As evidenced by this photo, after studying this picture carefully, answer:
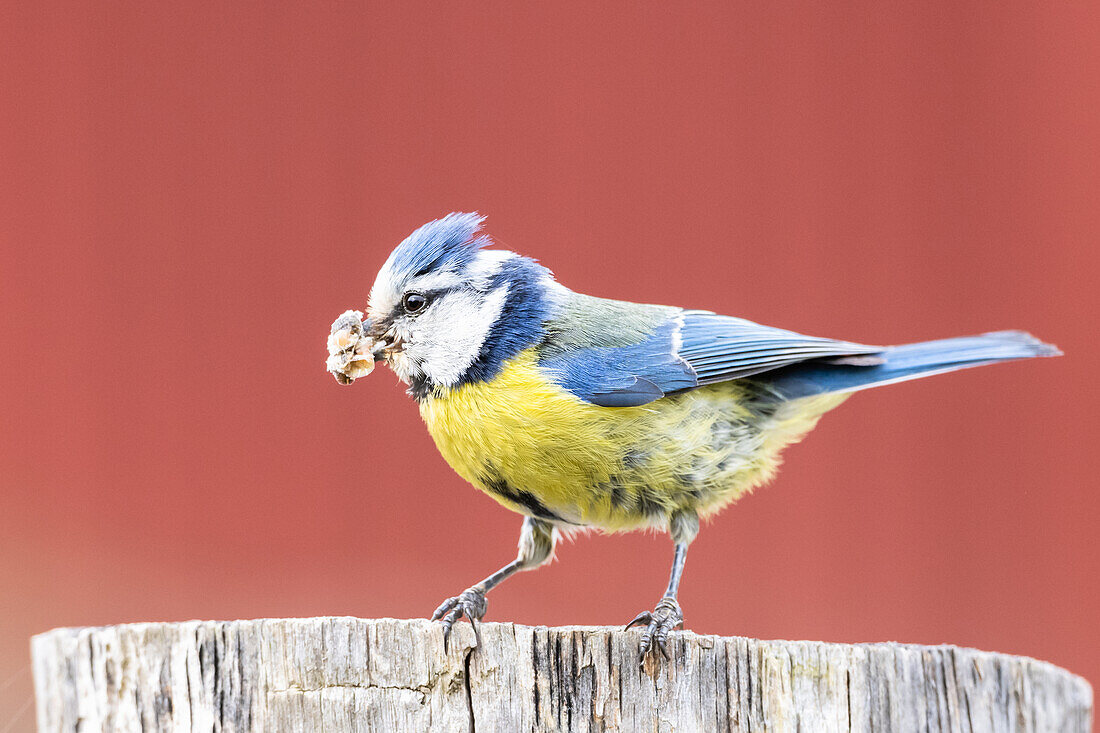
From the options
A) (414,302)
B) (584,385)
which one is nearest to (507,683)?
(584,385)

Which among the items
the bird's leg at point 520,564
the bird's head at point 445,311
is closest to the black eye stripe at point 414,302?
the bird's head at point 445,311

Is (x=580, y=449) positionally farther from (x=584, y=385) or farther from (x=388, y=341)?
(x=388, y=341)

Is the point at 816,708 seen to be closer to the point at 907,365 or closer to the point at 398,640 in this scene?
the point at 398,640

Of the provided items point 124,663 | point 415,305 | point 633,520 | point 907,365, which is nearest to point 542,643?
point 124,663

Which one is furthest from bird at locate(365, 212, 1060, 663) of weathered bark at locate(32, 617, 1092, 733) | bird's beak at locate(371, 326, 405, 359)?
weathered bark at locate(32, 617, 1092, 733)

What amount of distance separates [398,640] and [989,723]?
985 millimetres

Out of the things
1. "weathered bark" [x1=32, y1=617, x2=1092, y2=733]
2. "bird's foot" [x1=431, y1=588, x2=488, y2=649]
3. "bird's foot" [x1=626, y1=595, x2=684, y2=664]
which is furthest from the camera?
"bird's foot" [x1=431, y1=588, x2=488, y2=649]

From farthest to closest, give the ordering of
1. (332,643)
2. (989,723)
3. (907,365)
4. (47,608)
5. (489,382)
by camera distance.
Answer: (47,608), (907,365), (489,382), (332,643), (989,723)

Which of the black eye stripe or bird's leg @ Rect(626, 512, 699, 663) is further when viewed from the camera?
the black eye stripe

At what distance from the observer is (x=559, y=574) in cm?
465

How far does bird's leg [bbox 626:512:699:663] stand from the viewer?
209 centimetres

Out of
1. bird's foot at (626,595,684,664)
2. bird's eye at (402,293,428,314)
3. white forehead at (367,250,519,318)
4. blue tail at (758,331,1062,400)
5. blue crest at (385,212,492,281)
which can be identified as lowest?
bird's foot at (626,595,684,664)

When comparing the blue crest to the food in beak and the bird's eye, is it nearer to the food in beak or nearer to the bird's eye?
the bird's eye

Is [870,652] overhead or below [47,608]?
overhead
